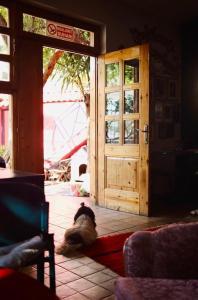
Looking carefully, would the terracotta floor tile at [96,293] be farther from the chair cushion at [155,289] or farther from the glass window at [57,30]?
the glass window at [57,30]

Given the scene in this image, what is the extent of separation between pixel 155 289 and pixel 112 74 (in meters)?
3.94

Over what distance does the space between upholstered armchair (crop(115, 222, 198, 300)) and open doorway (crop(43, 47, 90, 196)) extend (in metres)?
4.70

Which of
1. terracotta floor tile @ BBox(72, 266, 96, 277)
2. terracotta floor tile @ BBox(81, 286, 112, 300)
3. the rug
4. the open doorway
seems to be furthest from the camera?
the open doorway

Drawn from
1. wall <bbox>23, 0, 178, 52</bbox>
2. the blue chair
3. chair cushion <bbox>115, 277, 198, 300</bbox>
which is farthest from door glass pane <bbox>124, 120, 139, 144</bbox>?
chair cushion <bbox>115, 277, 198, 300</bbox>

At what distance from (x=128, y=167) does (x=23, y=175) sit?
8.13 feet

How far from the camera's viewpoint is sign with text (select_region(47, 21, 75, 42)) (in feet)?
15.0

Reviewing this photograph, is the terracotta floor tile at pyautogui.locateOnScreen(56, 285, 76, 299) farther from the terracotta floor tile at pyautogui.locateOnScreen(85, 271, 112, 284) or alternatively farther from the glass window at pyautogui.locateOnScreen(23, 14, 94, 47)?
the glass window at pyautogui.locateOnScreen(23, 14, 94, 47)

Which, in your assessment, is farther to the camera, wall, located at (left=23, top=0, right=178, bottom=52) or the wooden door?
wall, located at (left=23, top=0, right=178, bottom=52)

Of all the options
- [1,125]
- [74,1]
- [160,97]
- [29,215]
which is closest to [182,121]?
[160,97]

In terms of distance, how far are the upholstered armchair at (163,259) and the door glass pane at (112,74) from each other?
140 inches

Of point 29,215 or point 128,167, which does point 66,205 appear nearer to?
point 128,167

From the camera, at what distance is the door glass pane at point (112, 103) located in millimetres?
4934

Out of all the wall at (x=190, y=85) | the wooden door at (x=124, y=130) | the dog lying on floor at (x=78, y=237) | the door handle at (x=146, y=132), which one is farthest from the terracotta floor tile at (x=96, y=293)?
the wall at (x=190, y=85)

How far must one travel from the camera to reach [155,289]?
56.1 inches
